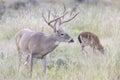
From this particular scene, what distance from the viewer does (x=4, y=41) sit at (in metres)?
12.0

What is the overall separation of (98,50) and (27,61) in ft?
5.76

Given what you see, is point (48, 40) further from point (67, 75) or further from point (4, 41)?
point (4, 41)

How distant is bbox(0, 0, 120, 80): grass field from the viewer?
7.38 m

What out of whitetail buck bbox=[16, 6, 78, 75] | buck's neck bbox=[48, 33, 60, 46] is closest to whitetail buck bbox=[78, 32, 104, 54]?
whitetail buck bbox=[16, 6, 78, 75]

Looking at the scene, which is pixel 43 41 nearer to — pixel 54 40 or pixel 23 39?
pixel 54 40

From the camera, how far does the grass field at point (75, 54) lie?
7.38 meters

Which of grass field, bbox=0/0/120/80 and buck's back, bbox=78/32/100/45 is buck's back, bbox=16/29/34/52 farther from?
buck's back, bbox=78/32/100/45

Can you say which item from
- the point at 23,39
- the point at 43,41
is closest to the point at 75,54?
the point at 23,39

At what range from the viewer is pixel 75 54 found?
9.96 m

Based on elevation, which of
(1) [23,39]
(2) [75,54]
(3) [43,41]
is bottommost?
(2) [75,54]

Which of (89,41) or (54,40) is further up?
(54,40)

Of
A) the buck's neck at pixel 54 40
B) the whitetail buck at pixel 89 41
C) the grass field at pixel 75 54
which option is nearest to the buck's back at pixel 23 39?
the grass field at pixel 75 54

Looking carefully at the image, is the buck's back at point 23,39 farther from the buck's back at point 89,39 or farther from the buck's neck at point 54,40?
the buck's back at point 89,39

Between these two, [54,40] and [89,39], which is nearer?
[54,40]
